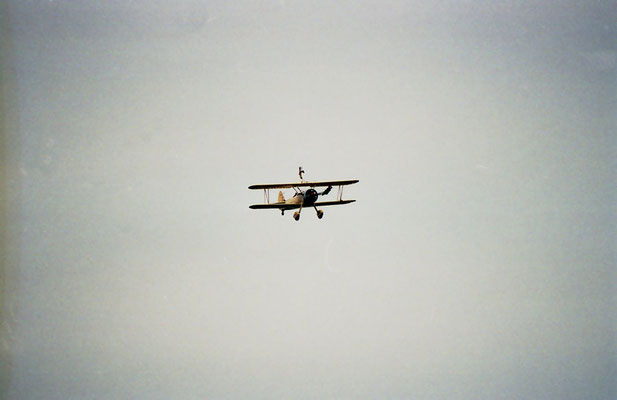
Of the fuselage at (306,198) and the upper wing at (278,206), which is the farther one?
the fuselage at (306,198)

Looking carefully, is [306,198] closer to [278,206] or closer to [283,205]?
[283,205]

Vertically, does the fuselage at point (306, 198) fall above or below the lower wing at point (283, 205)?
above

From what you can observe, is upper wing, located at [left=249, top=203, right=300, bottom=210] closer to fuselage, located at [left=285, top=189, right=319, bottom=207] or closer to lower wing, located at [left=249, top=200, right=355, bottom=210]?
lower wing, located at [left=249, top=200, right=355, bottom=210]

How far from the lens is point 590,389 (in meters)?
81.9

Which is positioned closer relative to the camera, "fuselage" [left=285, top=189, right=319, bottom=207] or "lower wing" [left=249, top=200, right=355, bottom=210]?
"lower wing" [left=249, top=200, right=355, bottom=210]

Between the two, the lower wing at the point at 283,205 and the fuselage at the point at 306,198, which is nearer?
the lower wing at the point at 283,205

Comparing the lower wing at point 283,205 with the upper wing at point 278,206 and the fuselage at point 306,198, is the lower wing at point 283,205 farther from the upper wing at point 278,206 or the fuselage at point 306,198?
the fuselage at point 306,198

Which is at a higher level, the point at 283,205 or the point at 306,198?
the point at 306,198

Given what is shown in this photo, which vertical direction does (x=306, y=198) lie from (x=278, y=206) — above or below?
above

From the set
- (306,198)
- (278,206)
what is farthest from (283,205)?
(306,198)

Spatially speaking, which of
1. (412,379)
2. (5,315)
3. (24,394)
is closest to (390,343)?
(412,379)

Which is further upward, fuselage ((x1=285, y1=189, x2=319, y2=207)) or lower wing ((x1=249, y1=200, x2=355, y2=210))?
fuselage ((x1=285, y1=189, x2=319, y2=207))

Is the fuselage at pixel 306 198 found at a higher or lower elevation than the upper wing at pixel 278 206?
higher

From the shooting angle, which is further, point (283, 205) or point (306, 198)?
point (283, 205)
